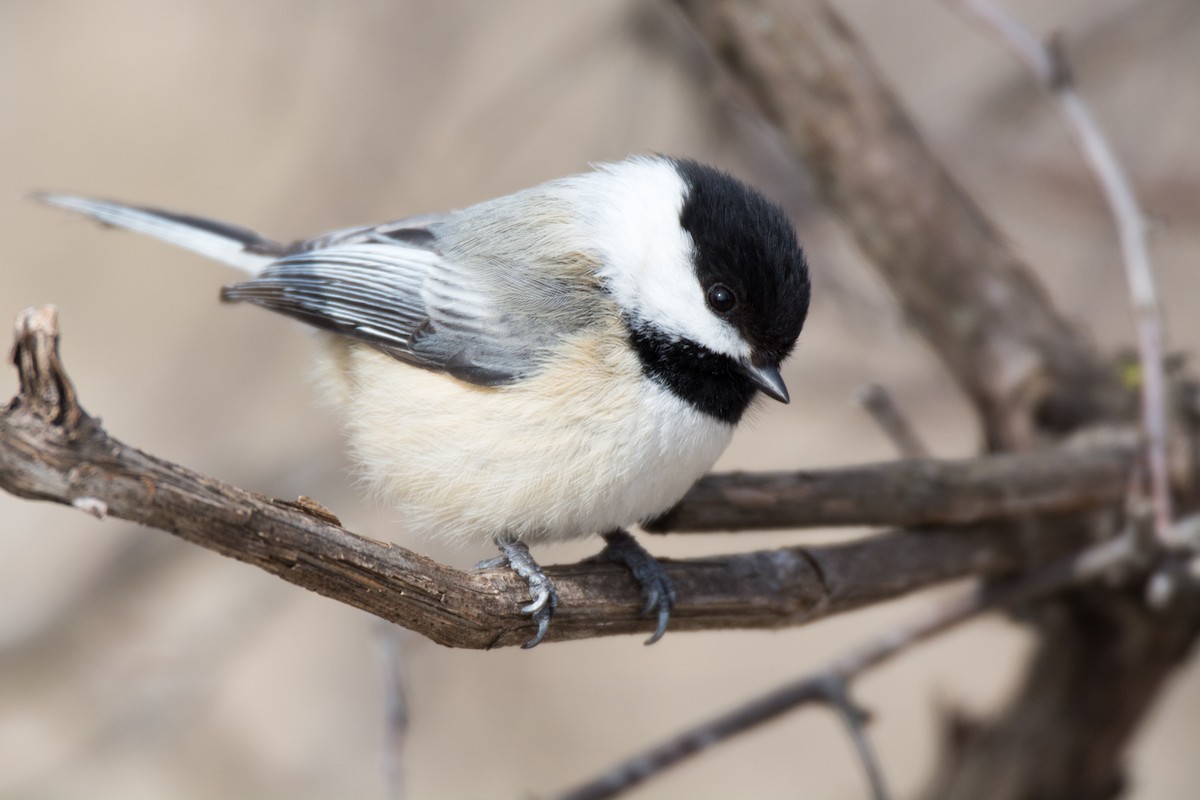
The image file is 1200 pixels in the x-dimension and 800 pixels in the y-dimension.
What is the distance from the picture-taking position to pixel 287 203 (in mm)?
3395

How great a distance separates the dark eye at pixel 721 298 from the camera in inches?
59.2

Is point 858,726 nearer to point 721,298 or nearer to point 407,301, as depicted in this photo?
point 721,298

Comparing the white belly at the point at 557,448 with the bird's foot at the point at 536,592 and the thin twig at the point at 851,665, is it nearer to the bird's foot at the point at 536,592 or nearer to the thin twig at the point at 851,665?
the bird's foot at the point at 536,592

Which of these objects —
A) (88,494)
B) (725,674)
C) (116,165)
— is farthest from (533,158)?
(88,494)

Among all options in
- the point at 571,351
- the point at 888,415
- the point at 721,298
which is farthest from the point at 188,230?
the point at 888,415

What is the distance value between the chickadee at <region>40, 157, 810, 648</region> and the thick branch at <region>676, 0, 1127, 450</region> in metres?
0.47

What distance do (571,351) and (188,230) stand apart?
→ 87 cm

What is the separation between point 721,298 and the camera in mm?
1510

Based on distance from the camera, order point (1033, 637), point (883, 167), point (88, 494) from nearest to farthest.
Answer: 1. point (88, 494)
2. point (883, 167)
3. point (1033, 637)

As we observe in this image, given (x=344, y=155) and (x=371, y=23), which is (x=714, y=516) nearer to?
(x=344, y=155)

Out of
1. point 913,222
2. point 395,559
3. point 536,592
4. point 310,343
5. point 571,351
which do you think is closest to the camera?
point 395,559

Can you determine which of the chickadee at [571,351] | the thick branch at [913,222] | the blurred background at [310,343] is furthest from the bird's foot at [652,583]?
the thick branch at [913,222]

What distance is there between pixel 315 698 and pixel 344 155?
5.60 feet

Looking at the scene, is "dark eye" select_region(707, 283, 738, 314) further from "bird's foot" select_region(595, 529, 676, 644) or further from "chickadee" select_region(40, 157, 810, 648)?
"bird's foot" select_region(595, 529, 676, 644)
